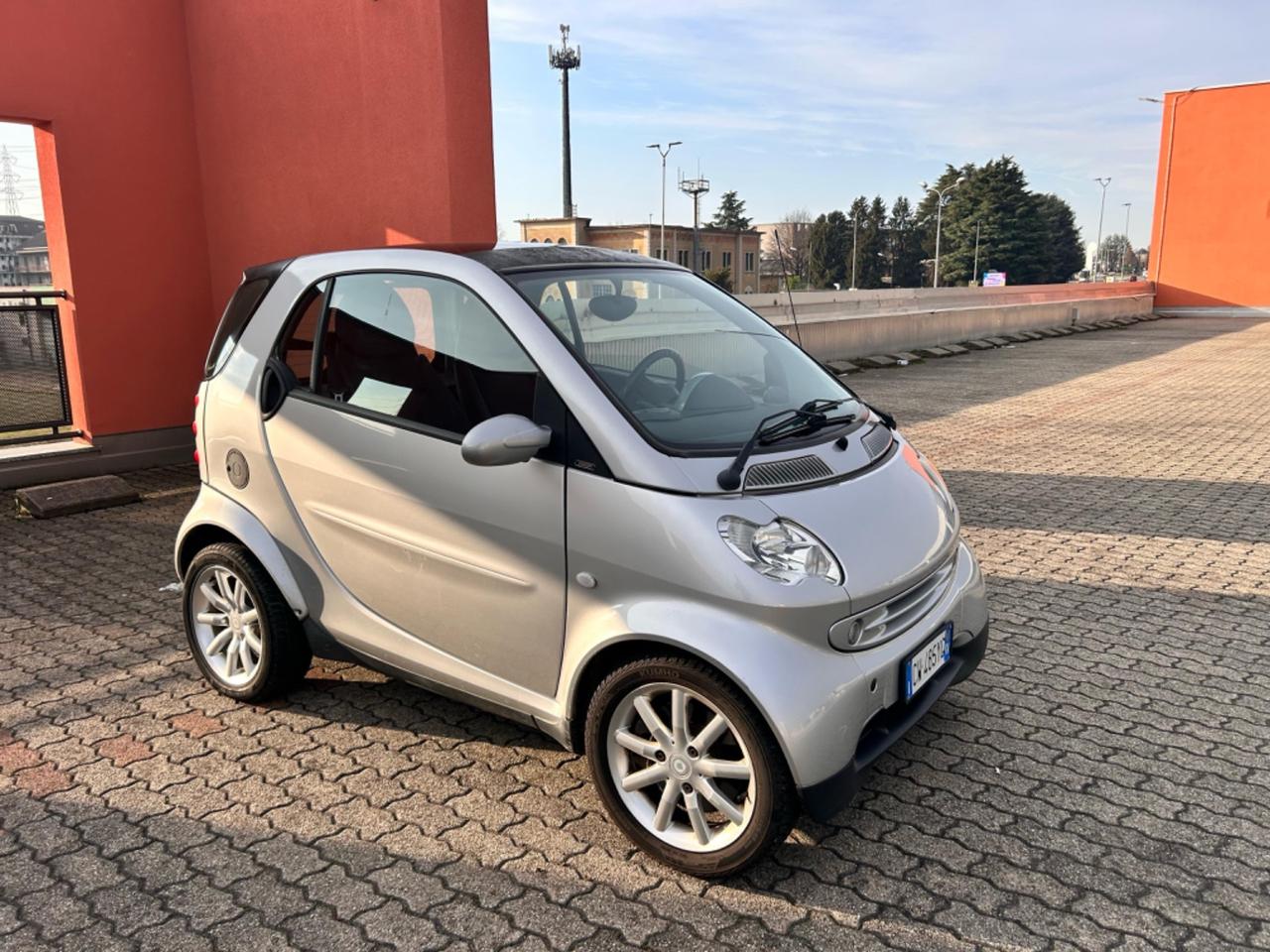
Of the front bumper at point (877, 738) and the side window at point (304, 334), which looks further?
the side window at point (304, 334)

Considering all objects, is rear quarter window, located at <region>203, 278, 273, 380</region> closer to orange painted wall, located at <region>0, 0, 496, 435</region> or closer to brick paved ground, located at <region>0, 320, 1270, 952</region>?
brick paved ground, located at <region>0, 320, 1270, 952</region>

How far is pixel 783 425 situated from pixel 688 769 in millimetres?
1110

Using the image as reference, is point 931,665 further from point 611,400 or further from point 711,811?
point 611,400

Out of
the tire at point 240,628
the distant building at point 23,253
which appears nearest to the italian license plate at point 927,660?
the tire at point 240,628

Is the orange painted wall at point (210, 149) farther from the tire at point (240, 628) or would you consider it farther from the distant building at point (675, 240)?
the distant building at point (675, 240)

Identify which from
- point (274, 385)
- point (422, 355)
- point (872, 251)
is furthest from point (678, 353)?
point (872, 251)

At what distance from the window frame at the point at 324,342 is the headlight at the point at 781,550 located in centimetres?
75

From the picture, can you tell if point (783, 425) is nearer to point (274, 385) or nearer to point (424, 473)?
point (424, 473)

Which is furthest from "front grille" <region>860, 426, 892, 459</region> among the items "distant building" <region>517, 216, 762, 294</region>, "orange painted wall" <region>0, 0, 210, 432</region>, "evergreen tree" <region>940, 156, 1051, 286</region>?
"evergreen tree" <region>940, 156, 1051, 286</region>

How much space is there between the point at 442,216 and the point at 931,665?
4.97 m

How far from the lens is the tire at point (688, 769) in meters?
2.58

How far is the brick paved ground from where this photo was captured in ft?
8.49

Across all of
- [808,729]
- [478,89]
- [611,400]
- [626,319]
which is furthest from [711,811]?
[478,89]

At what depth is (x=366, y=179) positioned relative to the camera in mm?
7074
